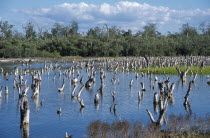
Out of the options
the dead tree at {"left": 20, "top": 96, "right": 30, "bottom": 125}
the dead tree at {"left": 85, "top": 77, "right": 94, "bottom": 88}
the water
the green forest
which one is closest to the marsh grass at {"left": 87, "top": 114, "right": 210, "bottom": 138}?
the water

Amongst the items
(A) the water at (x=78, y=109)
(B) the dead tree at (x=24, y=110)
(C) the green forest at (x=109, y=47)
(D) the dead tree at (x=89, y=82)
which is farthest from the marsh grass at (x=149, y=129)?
(C) the green forest at (x=109, y=47)

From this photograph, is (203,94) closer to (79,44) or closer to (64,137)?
(64,137)

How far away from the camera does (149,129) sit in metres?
22.7

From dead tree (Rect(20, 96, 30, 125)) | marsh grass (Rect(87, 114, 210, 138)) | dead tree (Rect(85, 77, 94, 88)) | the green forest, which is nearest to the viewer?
marsh grass (Rect(87, 114, 210, 138))

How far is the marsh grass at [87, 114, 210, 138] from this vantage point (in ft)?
72.7

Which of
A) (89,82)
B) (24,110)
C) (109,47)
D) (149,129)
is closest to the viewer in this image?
(149,129)

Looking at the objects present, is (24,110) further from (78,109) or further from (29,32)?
(29,32)

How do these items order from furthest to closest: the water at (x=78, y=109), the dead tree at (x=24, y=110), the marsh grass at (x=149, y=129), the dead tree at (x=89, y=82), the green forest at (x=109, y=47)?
the green forest at (x=109, y=47) → the dead tree at (x=89, y=82) → the water at (x=78, y=109) → the dead tree at (x=24, y=110) → the marsh grass at (x=149, y=129)

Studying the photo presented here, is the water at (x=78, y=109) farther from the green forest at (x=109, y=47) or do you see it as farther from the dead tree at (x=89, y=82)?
the green forest at (x=109, y=47)

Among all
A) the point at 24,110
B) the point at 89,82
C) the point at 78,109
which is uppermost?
the point at 24,110

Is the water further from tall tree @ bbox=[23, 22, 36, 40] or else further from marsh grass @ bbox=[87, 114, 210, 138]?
tall tree @ bbox=[23, 22, 36, 40]

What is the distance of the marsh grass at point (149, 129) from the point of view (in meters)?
22.2

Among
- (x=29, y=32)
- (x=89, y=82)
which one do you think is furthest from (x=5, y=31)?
(x=89, y=82)

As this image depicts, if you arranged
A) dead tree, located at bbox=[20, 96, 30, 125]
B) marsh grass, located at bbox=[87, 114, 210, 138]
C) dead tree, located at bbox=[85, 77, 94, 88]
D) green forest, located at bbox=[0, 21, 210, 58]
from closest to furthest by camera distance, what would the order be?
marsh grass, located at bbox=[87, 114, 210, 138], dead tree, located at bbox=[20, 96, 30, 125], dead tree, located at bbox=[85, 77, 94, 88], green forest, located at bbox=[0, 21, 210, 58]
